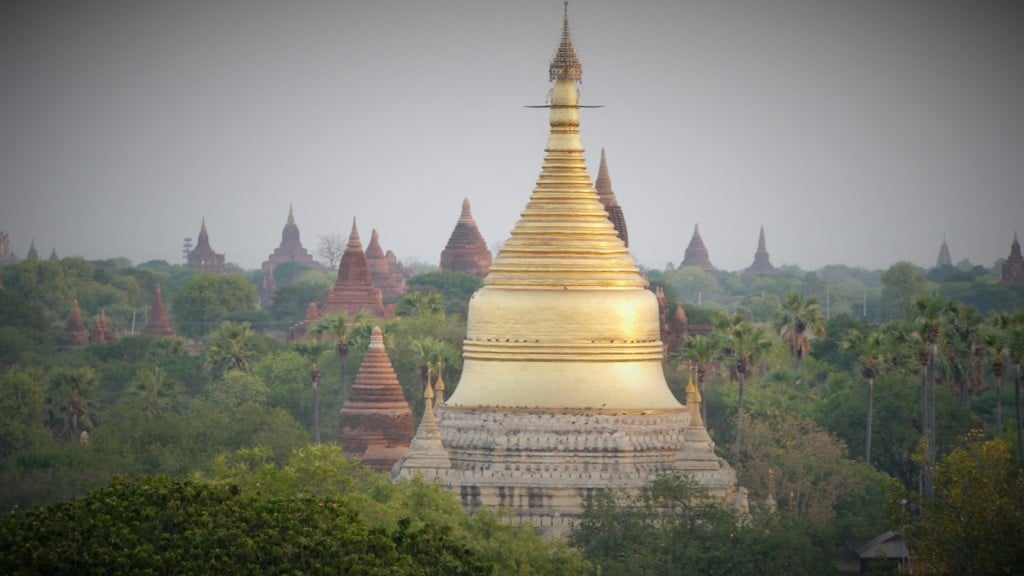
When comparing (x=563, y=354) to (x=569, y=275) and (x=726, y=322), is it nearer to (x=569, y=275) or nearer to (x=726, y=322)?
(x=569, y=275)

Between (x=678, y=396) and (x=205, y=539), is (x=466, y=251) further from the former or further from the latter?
(x=205, y=539)

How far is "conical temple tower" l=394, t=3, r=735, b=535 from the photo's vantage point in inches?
2938

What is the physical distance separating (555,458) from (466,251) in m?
85.4

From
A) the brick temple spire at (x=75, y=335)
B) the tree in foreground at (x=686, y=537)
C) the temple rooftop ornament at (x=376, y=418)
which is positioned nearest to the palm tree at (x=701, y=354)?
the temple rooftop ornament at (x=376, y=418)

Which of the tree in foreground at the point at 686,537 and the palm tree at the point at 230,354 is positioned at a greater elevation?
the palm tree at the point at 230,354

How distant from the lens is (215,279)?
17875 centimetres

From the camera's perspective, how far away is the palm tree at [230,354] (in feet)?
381

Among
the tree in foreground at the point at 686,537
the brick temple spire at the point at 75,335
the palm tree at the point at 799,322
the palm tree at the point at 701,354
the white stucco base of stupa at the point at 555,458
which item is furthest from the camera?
the brick temple spire at the point at 75,335

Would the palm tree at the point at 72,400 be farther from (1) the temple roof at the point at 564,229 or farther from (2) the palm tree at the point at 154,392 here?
(1) the temple roof at the point at 564,229

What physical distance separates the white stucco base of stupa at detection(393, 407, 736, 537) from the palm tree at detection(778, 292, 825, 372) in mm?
25924

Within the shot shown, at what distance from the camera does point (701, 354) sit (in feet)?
301

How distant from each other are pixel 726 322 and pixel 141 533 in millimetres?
51569

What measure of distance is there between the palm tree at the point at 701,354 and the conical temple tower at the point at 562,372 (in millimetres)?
11342

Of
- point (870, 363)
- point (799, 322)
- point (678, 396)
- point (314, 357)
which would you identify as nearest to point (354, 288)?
point (314, 357)
